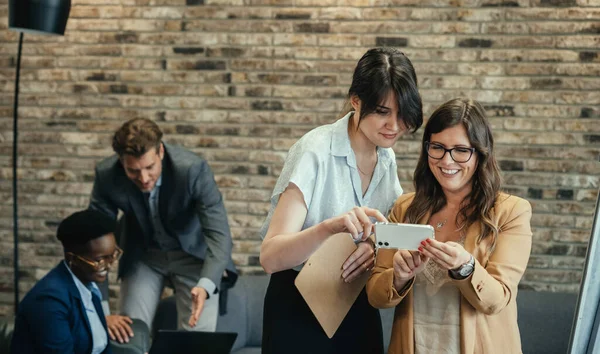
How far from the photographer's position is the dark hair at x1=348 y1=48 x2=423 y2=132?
192 cm

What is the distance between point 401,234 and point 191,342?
1.61 m

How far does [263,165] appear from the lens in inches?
180

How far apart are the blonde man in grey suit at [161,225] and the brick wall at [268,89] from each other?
94 centimetres

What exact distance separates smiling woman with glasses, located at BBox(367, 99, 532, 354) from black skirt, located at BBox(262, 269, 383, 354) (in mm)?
86

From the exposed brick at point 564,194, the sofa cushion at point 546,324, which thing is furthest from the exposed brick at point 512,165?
the sofa cushion at point 546,324

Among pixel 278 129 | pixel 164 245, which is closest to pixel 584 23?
pixel 278 129

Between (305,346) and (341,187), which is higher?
(341,187)

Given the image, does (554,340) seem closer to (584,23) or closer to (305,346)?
(584,23)

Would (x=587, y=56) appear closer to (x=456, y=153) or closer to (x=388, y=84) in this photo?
(x=456, y=153)

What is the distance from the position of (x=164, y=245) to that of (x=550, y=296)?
217cm

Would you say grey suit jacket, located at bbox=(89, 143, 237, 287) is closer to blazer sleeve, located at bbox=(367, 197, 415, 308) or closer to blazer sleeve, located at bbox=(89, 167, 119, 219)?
blazer sleeve, located at bbox=(89, 167, 119, 219)

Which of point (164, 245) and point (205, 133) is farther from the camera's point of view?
point (205, 133)

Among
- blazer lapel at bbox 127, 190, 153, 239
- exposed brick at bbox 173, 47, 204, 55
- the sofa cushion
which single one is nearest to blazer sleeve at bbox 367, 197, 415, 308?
blazer lapel at bbox 127, 190, 153, 239

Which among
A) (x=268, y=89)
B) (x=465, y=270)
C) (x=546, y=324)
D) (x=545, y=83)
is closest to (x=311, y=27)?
Result: (x=268, y=89)
